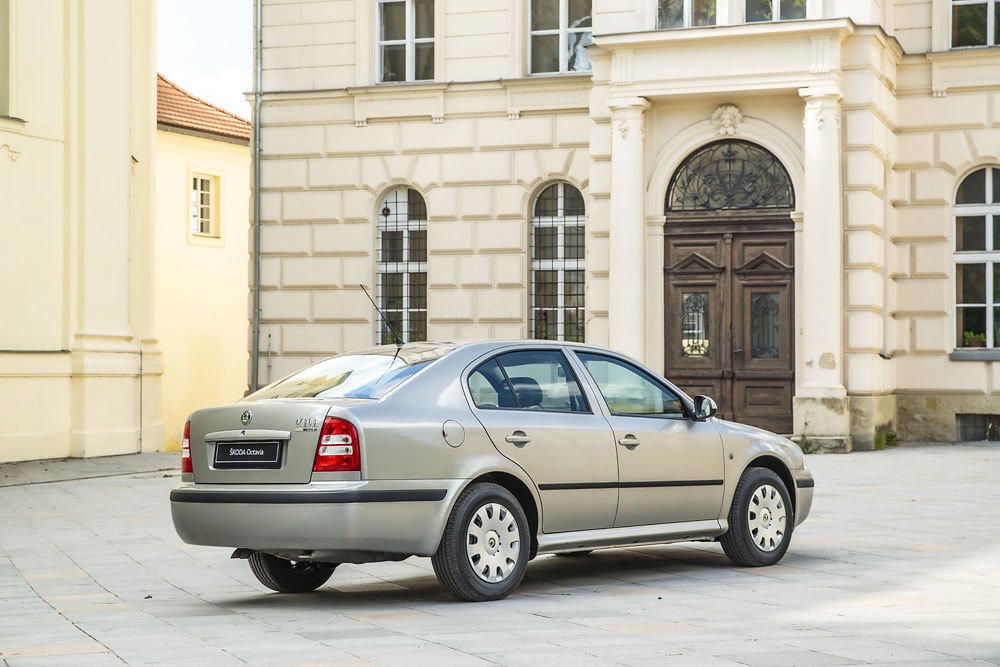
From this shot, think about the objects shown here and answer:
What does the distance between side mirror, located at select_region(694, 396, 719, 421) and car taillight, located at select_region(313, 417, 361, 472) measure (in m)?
2.68

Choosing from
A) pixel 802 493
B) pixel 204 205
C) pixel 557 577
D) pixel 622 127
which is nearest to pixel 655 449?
pixel 557 577

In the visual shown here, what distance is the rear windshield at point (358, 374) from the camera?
8.84 meters

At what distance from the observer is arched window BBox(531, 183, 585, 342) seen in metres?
25.4

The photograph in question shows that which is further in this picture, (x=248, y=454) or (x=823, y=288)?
(x=823, y=288)

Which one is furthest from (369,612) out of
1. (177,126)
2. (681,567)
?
(177,126)

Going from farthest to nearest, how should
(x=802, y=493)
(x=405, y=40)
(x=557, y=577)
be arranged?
(x=405, y=40) < (x=802, y=493) < (x=557, y=577)

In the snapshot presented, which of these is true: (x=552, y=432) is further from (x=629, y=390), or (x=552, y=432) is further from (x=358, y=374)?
(x=358, y=374)

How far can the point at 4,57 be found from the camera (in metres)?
20.3

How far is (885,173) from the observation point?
23.5 m

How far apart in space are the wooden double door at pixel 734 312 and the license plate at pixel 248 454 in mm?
15004

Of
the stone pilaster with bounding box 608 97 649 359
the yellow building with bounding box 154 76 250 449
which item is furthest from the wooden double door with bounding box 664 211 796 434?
the yellow building with bounding box 154 76 250 449

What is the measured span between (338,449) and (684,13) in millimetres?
16033

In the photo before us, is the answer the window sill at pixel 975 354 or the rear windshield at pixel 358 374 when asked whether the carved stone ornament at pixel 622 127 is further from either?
the rear windshield at pixel 358 374

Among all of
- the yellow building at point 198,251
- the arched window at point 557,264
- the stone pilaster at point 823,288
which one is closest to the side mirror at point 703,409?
the stone pilaster at point 823,288
